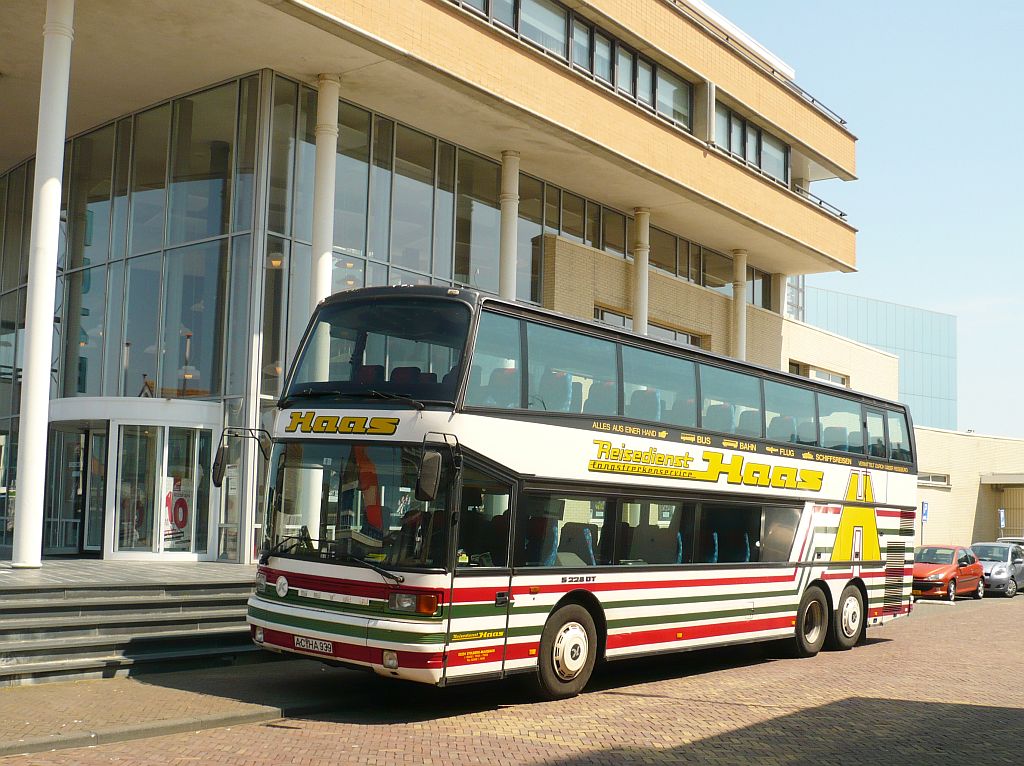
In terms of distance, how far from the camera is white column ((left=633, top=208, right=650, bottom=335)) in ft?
89.5

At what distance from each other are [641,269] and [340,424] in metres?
17.5

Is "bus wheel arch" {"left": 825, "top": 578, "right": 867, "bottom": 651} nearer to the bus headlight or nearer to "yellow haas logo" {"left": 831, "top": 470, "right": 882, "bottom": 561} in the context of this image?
"yellow haas logo" {"left": 831, "top": 470, "right": 882, "bottom": 561}

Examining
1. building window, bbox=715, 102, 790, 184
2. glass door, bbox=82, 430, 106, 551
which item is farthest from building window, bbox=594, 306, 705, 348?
glass door, bbox=82, 430, 106, 551

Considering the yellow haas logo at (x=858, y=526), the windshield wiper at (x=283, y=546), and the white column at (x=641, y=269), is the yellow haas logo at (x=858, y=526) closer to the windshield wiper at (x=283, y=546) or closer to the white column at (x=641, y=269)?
the windshield wiper at (x=283, y=546)

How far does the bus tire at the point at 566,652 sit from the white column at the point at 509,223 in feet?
39.6

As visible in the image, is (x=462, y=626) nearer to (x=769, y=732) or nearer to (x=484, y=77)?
(x=769, y=732)

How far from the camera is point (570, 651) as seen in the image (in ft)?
38.2

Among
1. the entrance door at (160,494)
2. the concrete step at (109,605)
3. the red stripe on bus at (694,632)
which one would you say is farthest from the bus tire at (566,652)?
the entrance door at (160,494)

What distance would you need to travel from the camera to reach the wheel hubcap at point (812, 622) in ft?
53.1

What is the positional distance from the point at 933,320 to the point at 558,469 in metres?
89.2

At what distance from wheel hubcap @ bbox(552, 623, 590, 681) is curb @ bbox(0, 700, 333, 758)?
8.11ft

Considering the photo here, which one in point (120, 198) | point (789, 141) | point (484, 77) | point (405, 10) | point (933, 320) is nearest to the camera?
point (405, 10)

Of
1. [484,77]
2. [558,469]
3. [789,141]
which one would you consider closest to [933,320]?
[789,141]

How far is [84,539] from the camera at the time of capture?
20.8 m
